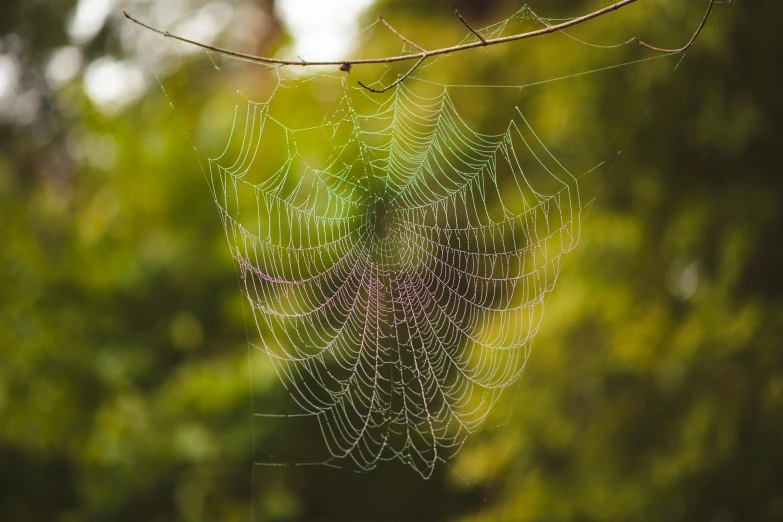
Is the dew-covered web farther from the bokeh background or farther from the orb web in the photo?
the bokeh background

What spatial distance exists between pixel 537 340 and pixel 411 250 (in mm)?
1493

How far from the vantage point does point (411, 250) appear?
4.45 metres

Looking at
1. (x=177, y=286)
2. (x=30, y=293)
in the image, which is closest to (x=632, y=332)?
(x=177, y=286)

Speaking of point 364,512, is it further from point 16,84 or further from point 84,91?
point 16,84

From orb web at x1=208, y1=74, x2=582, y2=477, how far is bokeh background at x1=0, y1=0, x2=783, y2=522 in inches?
13.4

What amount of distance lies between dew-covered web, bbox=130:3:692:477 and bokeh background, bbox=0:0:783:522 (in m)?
0.35

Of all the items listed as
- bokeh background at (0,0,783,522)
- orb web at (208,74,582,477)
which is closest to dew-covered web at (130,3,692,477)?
orb web at (208,74,582,477)

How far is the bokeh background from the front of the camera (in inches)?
167

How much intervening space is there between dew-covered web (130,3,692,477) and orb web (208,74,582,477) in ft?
0.08

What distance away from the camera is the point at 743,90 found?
4.12 m

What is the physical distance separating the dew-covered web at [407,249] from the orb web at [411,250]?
2cm

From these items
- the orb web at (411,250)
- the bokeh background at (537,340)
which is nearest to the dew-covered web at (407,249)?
the orb web at (411,250)

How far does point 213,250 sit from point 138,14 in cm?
506

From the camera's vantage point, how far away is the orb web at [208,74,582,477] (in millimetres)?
4473
